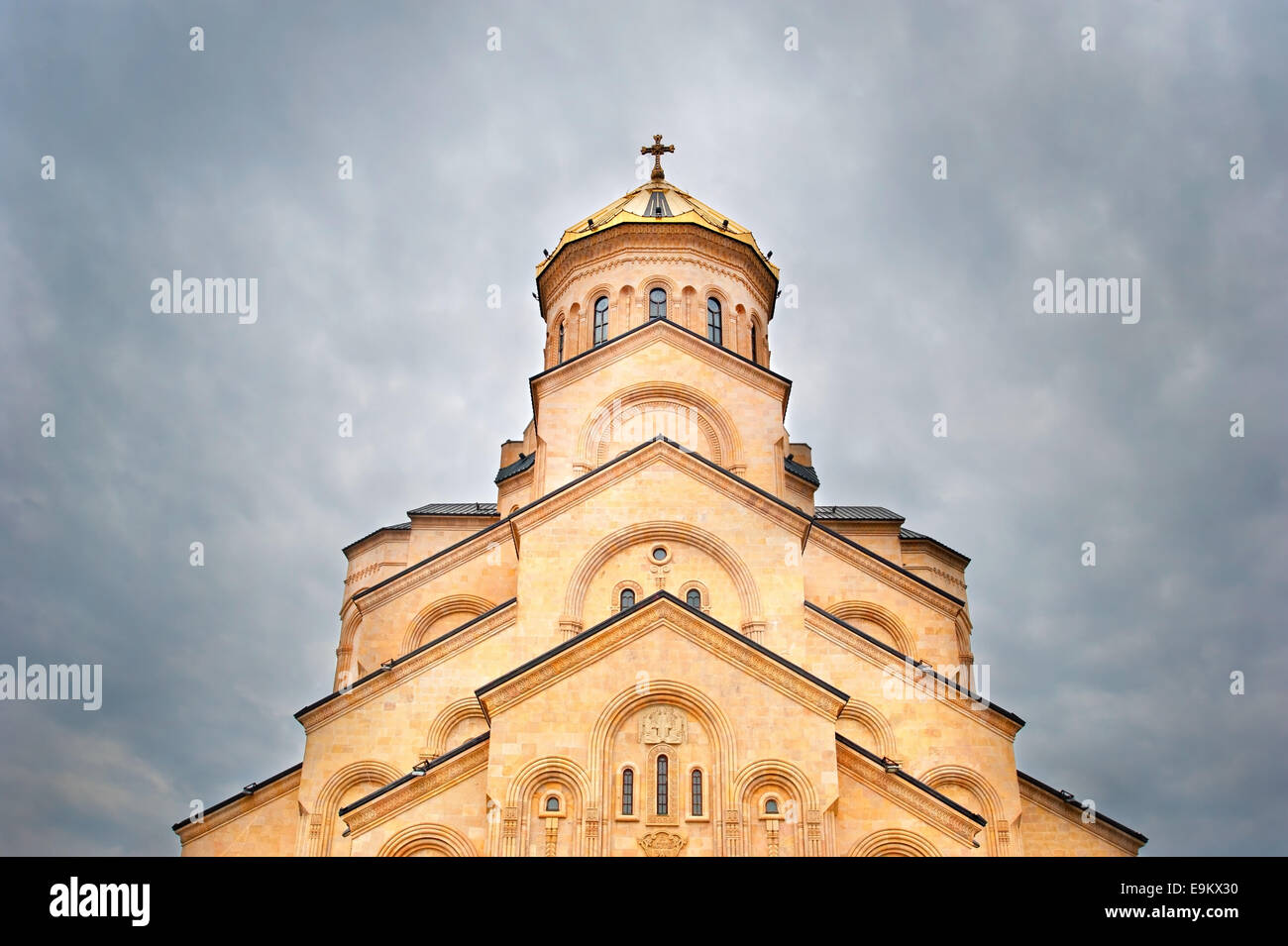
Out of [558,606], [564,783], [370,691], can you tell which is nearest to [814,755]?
[564,783]

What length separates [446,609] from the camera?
90.7 feet

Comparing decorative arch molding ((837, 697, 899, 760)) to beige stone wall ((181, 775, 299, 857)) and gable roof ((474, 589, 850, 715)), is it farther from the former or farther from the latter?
beige stone wall ((181, 775, 299, 857))

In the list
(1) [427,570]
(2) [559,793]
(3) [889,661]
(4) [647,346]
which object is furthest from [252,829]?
(4) [647,346]

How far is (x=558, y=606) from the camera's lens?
71.7ft

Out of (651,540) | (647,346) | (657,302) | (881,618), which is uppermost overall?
(657,302)

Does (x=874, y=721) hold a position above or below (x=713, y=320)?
below

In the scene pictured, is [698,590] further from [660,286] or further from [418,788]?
[660,286]

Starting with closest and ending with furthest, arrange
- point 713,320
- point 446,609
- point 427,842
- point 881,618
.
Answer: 1. point 427,842
2. point 881,618
3. point 446,609
4. point 713,320

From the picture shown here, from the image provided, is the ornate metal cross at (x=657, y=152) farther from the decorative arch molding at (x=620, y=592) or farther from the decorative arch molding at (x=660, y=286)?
the decorative arch molding at (x=620, y=592)

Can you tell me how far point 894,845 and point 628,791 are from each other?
4.72 meters

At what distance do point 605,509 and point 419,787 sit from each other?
273 inches

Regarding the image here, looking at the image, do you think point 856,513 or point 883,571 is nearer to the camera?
point 883,571
